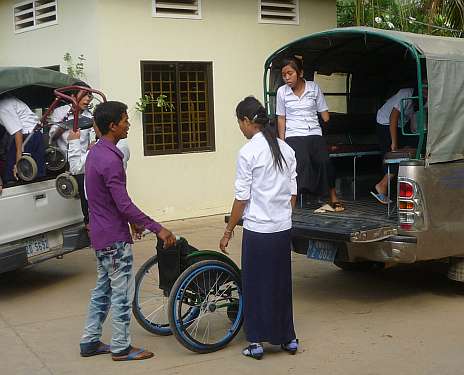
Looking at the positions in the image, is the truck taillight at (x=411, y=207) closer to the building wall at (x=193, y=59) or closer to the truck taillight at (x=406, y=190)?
the truck taillight at (x=406, y=190)

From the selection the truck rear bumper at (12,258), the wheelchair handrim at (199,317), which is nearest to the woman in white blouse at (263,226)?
the wheelchair handrim at (199,317)

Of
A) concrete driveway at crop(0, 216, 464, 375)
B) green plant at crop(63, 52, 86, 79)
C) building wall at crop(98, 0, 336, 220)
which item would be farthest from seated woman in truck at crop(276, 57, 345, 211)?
green plant at crop(63, 52, 86, 79)

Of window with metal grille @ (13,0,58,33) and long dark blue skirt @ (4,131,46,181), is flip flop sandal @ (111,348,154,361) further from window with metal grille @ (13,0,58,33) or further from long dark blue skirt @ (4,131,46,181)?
window with metal grille @ (13,0,58,33)

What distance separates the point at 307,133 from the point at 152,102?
12.9ft

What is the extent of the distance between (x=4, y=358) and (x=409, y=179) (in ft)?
11.2

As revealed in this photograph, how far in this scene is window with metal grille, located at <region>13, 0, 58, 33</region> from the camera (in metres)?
10.9

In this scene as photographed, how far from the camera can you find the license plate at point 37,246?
269 inches

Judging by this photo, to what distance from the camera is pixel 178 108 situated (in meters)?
10.7

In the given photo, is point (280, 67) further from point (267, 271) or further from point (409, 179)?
point (267, 271)

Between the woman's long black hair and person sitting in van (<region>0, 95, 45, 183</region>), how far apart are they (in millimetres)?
2808

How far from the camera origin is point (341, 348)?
17.4ft

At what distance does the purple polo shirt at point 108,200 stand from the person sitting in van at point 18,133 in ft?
7.29

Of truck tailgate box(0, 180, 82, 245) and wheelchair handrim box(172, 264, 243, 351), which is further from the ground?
truck tailgate box(0, 180, 82, 245)

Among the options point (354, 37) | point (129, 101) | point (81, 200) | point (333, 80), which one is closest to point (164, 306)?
point (81, 200)
